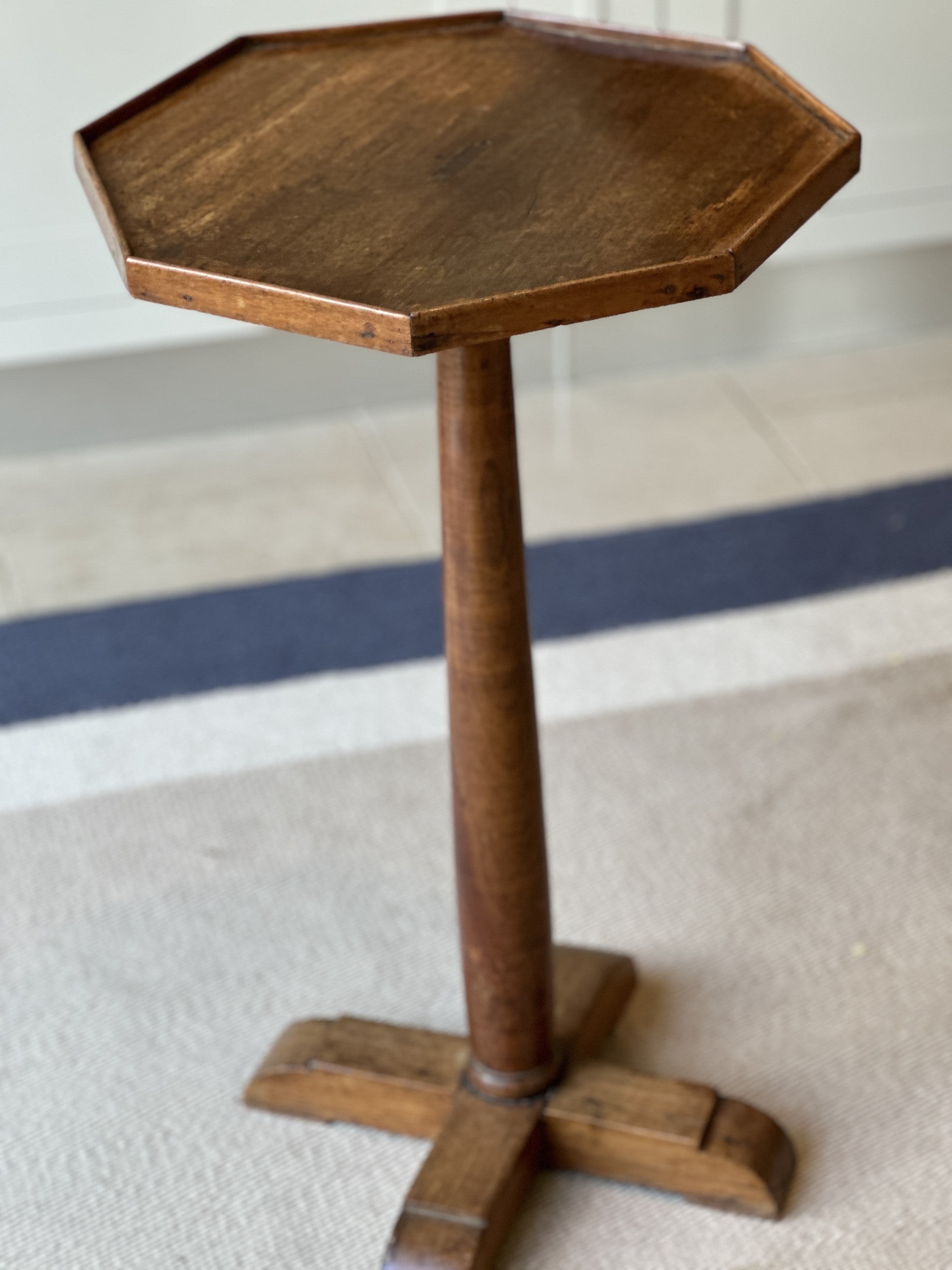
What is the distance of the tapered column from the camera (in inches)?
41.4

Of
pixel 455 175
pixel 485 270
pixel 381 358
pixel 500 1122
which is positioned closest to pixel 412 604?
pixel 381 358

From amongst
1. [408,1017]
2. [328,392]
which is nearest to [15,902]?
[408,1017]

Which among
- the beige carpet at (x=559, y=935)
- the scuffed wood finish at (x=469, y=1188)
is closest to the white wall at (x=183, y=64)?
the beige carpet at (x=559, y=935)

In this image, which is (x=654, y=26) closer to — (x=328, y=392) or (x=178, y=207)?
(x=328, y=392)

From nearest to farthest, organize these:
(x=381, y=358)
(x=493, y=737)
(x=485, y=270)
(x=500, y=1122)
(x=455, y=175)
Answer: (x=485, y=270) → (x=455, y=175) → (x=493, y=737) → (x=500, y=1122) → (x=381, y=358)

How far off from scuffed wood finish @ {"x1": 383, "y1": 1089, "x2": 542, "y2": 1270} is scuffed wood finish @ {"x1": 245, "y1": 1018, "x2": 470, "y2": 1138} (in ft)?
0.12

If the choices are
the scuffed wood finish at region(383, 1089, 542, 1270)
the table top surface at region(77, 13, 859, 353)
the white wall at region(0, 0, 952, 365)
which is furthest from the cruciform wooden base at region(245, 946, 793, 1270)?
the white wall at region(0, 0, 952, 365)

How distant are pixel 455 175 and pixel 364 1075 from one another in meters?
0.72

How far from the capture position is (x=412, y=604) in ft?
6.76

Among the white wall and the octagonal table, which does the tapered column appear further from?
the white wall

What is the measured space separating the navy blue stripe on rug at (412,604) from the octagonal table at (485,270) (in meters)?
0.66

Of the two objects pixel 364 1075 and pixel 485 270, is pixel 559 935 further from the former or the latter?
pixel 485 270

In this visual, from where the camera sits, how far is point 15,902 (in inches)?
62.7

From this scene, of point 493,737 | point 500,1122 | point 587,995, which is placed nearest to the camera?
point 493,737
